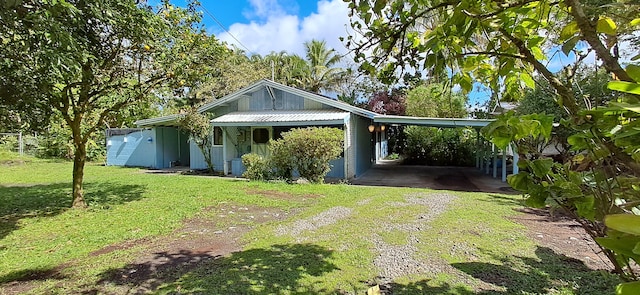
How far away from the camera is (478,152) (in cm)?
1728

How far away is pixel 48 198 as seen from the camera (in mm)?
8977

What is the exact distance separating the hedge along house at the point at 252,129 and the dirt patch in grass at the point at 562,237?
7351 millimetres

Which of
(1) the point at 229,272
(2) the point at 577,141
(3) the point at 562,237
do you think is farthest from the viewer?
(3) the point at 562,237

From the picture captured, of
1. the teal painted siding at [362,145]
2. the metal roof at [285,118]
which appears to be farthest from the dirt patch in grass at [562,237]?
the teal painted siding at [362,145]

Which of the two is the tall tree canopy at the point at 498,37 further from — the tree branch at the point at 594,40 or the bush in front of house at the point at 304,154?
the bush in front of house at the point at 304,154

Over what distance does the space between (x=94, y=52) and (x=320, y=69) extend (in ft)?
83.0

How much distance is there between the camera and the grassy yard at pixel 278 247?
3.75m

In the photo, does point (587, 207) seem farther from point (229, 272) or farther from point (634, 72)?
point (229, 272)

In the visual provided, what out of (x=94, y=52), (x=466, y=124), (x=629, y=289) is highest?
(x=94, y=52)

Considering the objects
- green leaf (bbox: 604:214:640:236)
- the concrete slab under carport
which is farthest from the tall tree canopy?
the concrete slab under carport

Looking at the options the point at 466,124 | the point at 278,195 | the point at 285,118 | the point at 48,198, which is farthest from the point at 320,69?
the point at 48,198

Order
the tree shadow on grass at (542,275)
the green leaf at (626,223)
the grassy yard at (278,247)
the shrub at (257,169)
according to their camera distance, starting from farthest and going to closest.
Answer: the shrub at (257,169) < the grassy yard at (278,247) < the tree shadow on grass at (542,275) < the green leaf at (626,223)

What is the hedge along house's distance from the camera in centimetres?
1366

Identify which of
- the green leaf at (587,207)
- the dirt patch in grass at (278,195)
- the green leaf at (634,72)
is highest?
the green leaf at (634,72)
